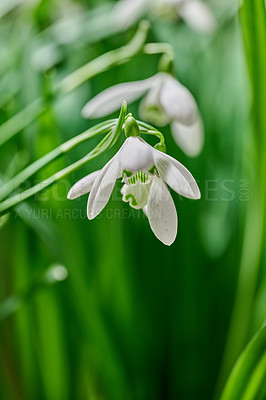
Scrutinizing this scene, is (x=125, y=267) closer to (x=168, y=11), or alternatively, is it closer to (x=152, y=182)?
(x=152, y=182)

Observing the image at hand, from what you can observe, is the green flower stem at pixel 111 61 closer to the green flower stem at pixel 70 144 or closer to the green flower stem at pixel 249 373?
the green flower stem at pixel 70 144

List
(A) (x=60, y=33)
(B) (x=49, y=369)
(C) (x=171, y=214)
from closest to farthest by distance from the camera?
(C) (x=171, y=214)
(B) (x=49, y=369)
(A) (x=60, y=33)

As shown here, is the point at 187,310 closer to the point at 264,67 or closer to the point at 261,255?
the point at 261,255

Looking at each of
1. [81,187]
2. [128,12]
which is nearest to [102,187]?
[81,187]

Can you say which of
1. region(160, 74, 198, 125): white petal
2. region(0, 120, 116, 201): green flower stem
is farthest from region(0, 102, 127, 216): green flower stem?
region(160, 74, 198, 125): white petal

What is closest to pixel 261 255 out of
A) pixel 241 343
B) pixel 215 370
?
pixel 241 343

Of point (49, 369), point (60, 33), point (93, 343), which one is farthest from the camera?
point (60, 33)

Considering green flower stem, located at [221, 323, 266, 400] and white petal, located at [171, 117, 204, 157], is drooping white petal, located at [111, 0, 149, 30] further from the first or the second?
green flower stem, located at [221, 323, 266, 400]
